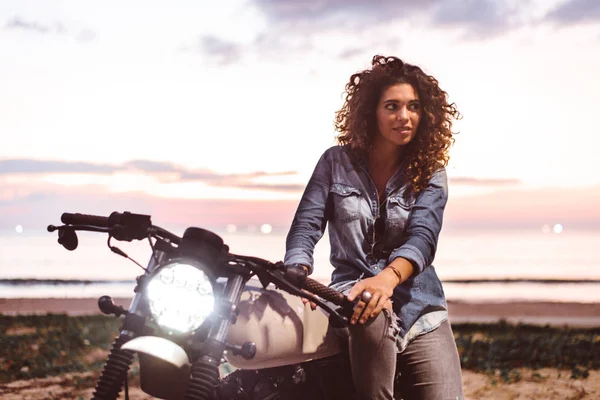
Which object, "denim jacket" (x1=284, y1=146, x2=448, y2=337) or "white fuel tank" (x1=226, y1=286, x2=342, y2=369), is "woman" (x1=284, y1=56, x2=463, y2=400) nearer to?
"denim jacket" (x1=284, y1=146, x2=448, y2=337)

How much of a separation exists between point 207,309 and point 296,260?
3.91ft

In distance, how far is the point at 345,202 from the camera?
3.42 metres

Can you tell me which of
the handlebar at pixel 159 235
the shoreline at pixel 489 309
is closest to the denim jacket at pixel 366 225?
the handlebar at pixel 159 235

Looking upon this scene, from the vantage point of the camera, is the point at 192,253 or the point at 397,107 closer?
the point at 192,253

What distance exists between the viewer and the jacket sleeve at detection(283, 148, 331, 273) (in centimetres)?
321

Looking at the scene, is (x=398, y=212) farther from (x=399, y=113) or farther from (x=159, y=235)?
(x=159, y=235)

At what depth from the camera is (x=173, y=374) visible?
2.30 metres

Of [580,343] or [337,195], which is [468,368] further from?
[337,195]

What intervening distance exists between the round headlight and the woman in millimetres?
785

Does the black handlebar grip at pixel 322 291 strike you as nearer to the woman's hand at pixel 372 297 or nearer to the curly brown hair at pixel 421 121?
the woman's hand at pixel 372 297

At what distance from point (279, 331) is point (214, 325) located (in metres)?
0.50

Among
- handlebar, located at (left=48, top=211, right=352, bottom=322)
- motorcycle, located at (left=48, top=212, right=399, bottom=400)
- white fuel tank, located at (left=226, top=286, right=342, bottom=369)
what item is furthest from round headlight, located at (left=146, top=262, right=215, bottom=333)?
white fuel tank, located at (left=226, top=286, right=342, bottom=369)

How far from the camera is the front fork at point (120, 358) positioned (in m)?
2.06

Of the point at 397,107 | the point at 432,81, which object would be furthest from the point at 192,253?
the point at 432,81
